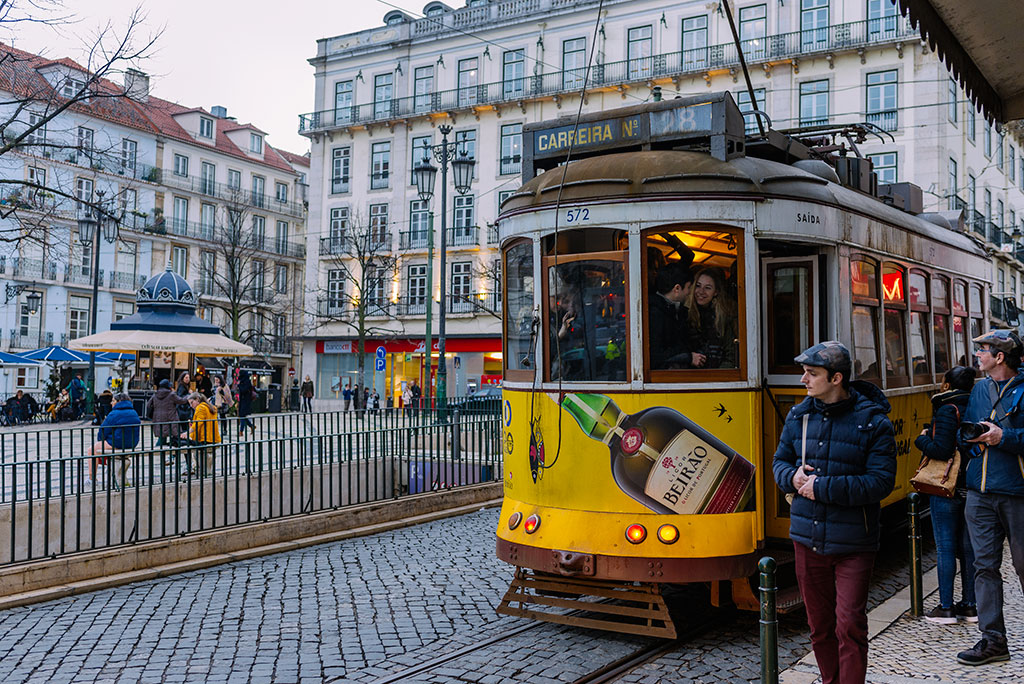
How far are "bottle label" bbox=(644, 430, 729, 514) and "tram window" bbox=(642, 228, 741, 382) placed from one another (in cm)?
49

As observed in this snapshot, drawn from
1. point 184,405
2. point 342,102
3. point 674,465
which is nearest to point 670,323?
point 674,465

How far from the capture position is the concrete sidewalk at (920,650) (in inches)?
226

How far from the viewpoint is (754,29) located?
3866cm

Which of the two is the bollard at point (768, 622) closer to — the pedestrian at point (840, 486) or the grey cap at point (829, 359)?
the pedestrian at point (840, 486)

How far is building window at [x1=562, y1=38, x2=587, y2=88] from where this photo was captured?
42.0 metres

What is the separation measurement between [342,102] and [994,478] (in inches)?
1850

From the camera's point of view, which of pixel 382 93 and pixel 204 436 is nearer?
pixel 204 436

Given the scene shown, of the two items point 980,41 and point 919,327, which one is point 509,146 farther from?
point 980,41

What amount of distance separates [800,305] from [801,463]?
276 centimetres

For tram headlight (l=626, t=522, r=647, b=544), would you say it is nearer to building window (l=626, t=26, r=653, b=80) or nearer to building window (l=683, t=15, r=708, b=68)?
building window (l=683, t=15, r=708, b=68)

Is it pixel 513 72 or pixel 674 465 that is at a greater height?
pixel 513 72

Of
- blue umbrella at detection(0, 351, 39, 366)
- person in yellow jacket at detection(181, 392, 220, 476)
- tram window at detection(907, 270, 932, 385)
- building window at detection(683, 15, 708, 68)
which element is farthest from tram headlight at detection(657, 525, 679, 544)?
building window at detection(683, 15, 708, 68)

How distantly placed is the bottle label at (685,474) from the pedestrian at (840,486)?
164cm

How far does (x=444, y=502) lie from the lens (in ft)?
44.3
